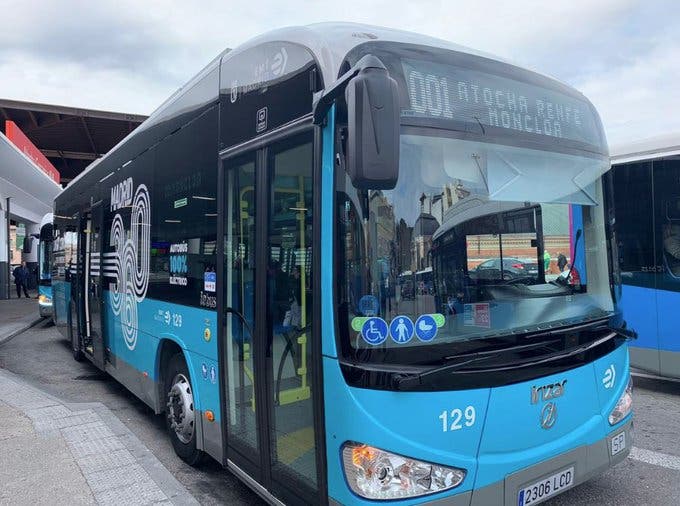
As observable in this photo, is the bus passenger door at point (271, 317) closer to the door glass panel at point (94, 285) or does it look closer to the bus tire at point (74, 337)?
the door glass panel at point (94, 285)

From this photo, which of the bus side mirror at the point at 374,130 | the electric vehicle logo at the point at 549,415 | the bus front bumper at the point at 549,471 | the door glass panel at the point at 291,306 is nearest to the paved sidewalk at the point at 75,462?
the door glass panel at the point at 291,306

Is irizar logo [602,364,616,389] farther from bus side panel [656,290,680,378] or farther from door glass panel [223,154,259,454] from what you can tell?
bus side panel [656,290,680,378]

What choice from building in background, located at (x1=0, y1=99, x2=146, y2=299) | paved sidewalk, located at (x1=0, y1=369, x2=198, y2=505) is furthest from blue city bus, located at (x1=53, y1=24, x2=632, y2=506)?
building in background, located at (x1=0, y1=99, x2=146, y2=299)

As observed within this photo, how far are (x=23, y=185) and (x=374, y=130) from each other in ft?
81.0

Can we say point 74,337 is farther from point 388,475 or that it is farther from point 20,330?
point 388,475

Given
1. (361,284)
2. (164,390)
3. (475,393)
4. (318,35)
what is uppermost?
(318,35)

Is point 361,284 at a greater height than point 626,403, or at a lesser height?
greater

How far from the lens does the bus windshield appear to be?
2.51 meters

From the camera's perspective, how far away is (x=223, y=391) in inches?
144

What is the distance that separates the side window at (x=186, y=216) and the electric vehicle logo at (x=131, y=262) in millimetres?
225

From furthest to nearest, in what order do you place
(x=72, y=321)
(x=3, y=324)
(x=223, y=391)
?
(x=3, y=324), (x=72, y=321), (x=223, y=391)

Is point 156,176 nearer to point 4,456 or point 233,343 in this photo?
point 233,343

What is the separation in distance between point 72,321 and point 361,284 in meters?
8.34

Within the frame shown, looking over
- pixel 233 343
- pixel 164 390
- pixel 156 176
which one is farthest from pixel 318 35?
pixel 164 390
